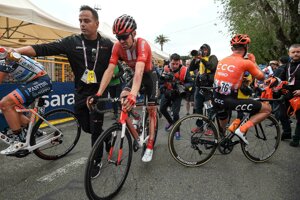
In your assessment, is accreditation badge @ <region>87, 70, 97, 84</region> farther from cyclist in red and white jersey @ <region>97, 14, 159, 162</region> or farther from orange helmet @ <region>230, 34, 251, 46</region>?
orange helmet @ <region>230, 34, 251, 46</region>

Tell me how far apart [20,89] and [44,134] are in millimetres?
743

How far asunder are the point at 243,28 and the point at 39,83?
25.3 meters

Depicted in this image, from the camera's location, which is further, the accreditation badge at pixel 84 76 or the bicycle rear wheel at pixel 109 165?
the accreditation badge at pixel 84 76

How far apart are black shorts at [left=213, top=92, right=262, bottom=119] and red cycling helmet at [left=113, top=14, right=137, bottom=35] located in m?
1.61

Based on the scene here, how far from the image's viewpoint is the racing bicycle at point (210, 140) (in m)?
3.35

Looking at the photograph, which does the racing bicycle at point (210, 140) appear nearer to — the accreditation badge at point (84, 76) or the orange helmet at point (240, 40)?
the orange helmet at point (240, 40)

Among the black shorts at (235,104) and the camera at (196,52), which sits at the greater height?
the camera at (196,52)

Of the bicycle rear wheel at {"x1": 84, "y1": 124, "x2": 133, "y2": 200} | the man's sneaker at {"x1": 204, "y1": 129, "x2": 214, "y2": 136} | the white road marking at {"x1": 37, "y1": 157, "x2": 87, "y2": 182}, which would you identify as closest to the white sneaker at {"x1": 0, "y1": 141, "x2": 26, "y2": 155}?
the white road marking at {"x1": 37, "y1": 157, "x2": 87, "y2": 182}

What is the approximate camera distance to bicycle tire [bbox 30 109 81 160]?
3395 mm

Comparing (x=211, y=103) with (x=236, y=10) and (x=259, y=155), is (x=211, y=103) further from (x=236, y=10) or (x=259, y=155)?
(x=236, y=10)

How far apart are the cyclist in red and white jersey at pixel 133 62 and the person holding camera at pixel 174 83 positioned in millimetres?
1651

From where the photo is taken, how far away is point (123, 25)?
2.77 metres


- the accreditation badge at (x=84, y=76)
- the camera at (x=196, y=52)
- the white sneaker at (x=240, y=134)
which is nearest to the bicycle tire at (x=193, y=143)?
the white sneaker at (x=240, y=134)

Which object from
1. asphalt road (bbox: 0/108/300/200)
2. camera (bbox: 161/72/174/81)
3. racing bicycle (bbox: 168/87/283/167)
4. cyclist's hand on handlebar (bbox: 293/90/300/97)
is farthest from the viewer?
camera (bbox: 161/72/174/81)
